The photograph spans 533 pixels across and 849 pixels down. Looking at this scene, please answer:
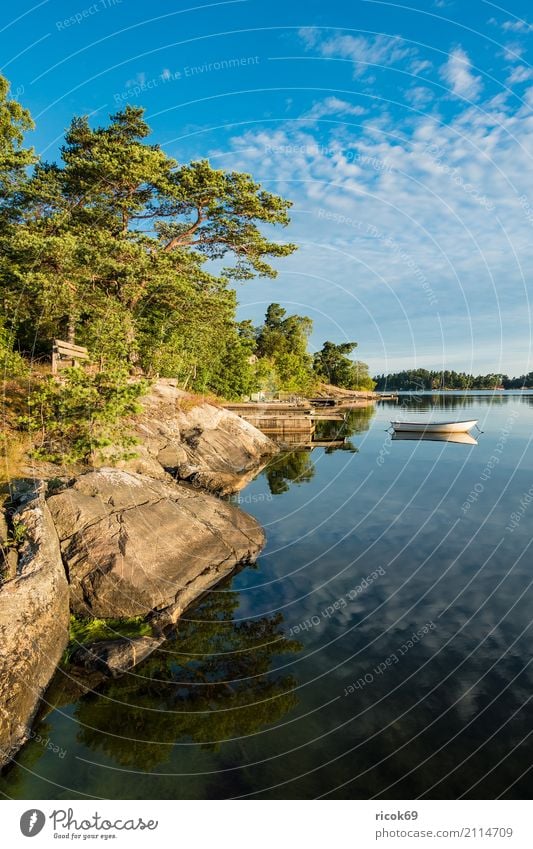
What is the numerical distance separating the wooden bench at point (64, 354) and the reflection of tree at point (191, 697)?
664 inches

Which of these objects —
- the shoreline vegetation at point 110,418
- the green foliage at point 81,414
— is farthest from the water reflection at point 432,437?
the green foliage at point 81,414

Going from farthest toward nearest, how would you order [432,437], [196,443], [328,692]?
1. [432,437]
2. [196,443]
3. [328,692]

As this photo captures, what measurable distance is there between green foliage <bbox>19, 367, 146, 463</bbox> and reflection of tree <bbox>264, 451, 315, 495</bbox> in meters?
12.6

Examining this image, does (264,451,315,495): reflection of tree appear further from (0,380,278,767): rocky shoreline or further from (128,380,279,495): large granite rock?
(0,380,278,767): rocky shoreline

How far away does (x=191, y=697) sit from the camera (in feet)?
32.2

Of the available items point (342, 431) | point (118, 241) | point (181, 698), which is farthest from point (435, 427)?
point (181, 698)

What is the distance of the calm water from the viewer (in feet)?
25.8

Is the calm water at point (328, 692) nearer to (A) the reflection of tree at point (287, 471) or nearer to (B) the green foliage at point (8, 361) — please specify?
(A) the reflection of tree at point (287, 471)

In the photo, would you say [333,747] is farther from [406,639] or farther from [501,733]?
[406,639]

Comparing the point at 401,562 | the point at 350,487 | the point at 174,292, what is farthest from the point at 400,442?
the point at 401,562

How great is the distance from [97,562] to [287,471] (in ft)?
77.9

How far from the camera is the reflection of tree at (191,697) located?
8.70m

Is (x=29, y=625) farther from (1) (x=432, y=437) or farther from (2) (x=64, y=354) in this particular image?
(1) (x=432, y=437)

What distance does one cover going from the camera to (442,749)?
8508mm
